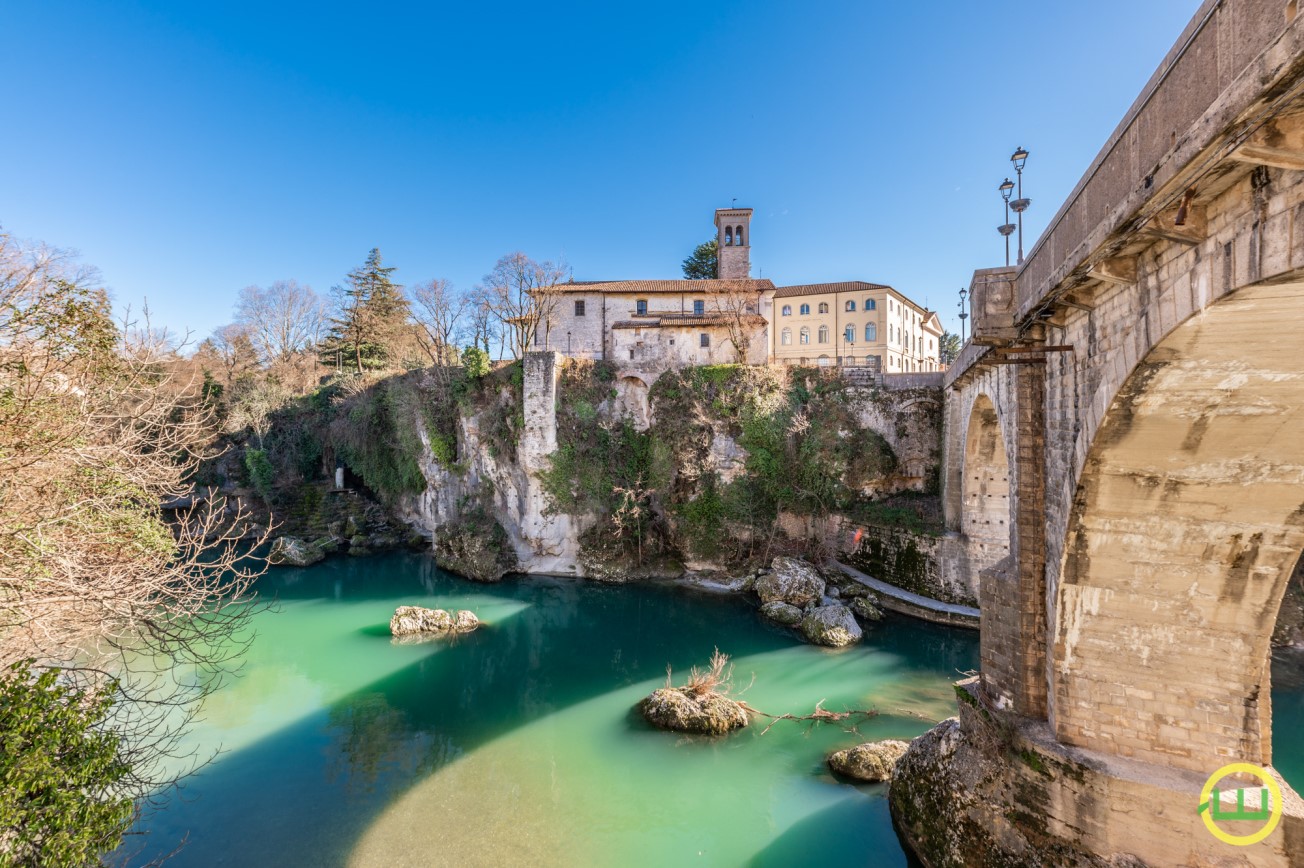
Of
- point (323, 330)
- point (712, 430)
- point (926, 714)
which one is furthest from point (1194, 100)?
point (323, 330)

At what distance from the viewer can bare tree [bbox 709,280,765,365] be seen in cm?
2341

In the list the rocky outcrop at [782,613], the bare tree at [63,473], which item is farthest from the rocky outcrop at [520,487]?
the bare tree at [63,473]

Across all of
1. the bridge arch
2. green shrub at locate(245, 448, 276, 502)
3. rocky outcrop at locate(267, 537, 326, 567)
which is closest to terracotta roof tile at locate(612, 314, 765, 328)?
rocky outcrop at locate(267, 537, 326, 567)

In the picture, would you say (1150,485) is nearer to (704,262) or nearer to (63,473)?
(63,473)

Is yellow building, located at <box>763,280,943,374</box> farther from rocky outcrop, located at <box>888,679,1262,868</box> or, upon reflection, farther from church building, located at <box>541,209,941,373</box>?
rocky outcrop, located at <box>888,679,1262,868</box>

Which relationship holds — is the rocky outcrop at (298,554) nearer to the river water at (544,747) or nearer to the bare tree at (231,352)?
the river water at (544,747)

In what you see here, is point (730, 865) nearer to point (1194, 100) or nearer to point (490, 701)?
point (490, 701)

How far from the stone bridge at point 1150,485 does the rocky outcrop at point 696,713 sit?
378cm

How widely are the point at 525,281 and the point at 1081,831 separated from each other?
26300 millimetres

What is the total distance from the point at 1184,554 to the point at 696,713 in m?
8.01

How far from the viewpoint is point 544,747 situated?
993 cm

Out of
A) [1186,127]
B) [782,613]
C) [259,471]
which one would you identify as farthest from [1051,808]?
[259,471]

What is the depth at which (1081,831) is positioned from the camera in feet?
17.1

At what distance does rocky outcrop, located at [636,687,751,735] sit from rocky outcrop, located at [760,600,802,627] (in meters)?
4.86
